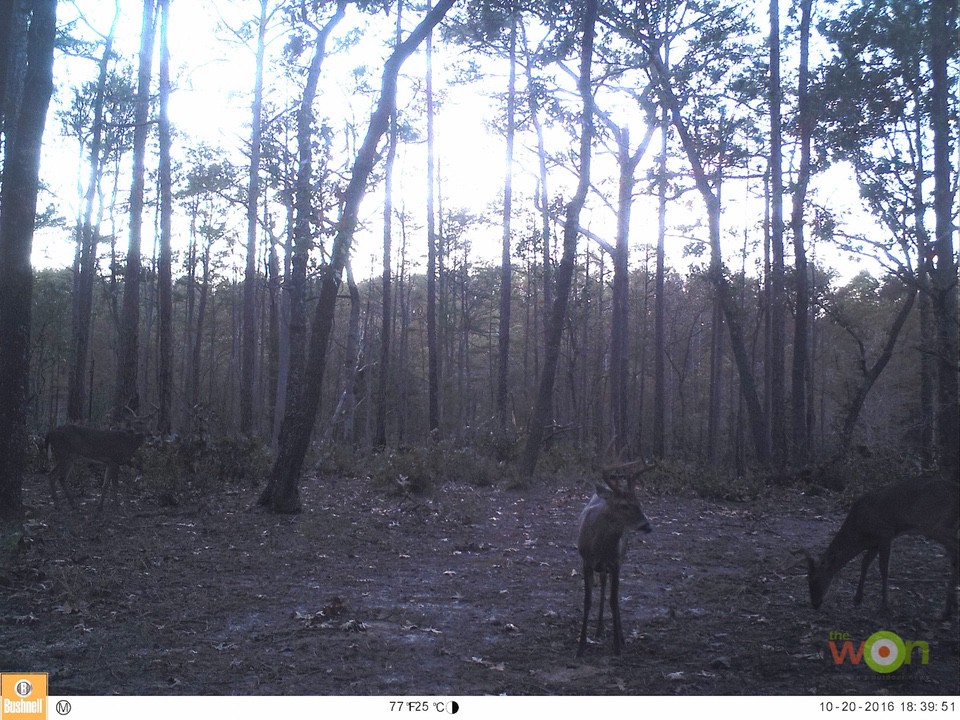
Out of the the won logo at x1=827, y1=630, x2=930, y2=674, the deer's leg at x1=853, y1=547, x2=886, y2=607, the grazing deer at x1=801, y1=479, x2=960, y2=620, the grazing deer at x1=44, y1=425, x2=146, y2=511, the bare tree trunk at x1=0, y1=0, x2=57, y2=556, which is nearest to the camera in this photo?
the the won logo at x1=827, y1=630, x2=930, y2=674

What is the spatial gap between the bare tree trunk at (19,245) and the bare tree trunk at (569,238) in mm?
8446

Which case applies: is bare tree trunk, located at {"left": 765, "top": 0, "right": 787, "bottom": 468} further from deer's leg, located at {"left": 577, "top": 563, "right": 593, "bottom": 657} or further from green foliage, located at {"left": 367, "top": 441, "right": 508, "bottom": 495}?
deer's leg, located at {"left": 577, "top": 563, "right": 593, "bottom": 657}

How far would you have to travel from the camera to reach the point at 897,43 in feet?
32.4

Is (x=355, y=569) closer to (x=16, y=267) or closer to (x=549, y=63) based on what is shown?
(x=16, y=267)

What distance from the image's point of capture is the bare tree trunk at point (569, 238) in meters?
14.6

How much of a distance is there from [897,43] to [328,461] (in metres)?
11.9

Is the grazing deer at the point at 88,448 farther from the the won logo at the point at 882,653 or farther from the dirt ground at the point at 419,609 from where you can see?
the the won logo at the point at 882,653

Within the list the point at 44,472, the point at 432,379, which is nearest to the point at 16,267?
the point at 44,472

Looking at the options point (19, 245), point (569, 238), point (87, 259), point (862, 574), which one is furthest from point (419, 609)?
point (87, 259)

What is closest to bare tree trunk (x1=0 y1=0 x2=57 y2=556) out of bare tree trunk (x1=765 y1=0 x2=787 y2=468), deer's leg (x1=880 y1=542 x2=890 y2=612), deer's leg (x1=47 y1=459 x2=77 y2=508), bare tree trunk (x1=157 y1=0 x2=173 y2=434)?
deer's leg (x1=47 y1=459 x2=77 y2=508)

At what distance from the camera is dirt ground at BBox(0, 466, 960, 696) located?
4.40 metres

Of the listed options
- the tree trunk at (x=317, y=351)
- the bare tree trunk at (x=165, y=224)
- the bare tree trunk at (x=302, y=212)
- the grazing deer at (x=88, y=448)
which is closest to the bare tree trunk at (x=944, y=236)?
the tree trunk at (x=317, y=351)
